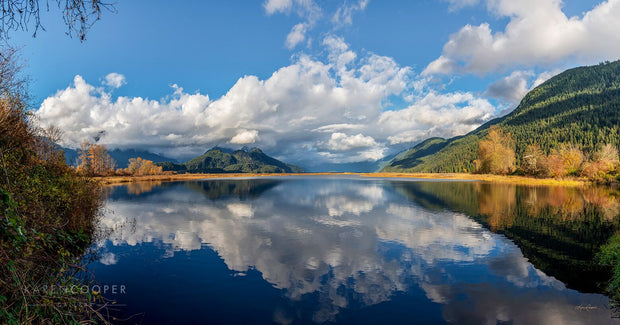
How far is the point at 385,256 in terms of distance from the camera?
21.3 meters


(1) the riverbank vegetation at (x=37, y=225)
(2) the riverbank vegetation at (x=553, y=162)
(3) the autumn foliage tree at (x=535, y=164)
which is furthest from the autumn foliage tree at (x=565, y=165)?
(1) the riverbank vegetation at (x=37, y=225)

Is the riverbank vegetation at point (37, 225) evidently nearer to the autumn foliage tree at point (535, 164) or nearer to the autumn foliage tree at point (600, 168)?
the autumn foliage tree at point (600, 168)

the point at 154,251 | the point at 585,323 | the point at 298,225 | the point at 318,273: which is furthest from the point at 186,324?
the point at 298,225

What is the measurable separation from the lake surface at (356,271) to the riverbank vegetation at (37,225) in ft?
12.0

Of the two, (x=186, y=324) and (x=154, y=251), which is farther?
(x=154, y=251)

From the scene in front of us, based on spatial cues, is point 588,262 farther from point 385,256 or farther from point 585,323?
point 385,256

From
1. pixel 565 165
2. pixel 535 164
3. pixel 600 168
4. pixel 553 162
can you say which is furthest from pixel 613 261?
pixel 535 164

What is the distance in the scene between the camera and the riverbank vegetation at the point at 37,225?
654 cm

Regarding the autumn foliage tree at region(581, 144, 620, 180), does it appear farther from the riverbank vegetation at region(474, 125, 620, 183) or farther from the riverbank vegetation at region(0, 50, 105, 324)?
the riverbank vegetation at region(0, 50, 105, 324)

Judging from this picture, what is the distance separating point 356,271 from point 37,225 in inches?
638

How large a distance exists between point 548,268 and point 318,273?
16.2 metres

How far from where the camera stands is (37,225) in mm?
8219

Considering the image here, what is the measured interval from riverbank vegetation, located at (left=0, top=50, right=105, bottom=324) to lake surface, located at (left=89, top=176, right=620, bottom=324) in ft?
12.0

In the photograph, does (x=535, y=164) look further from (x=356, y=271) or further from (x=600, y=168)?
(x=356, y=271)
